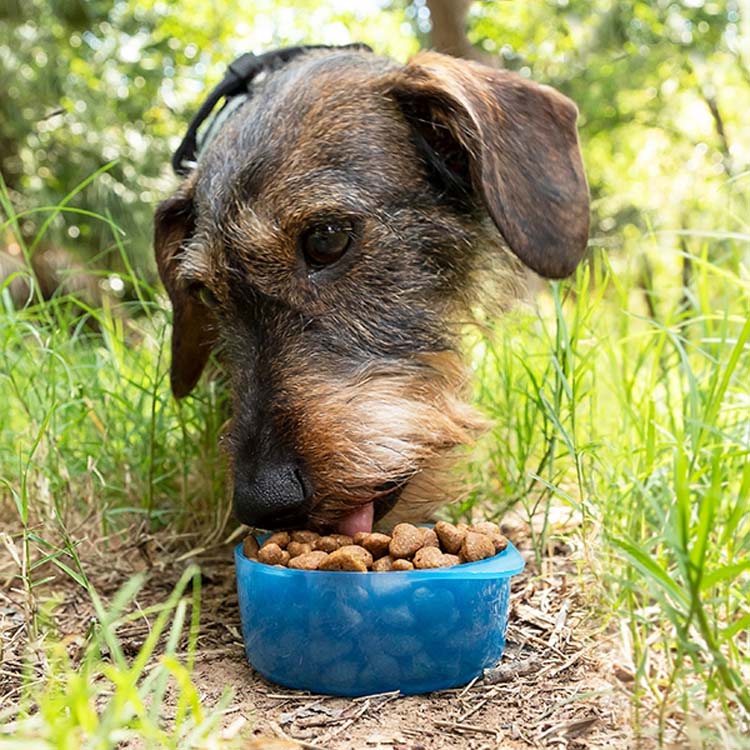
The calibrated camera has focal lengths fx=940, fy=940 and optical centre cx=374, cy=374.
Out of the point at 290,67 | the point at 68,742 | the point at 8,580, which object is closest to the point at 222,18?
the point at 290,67

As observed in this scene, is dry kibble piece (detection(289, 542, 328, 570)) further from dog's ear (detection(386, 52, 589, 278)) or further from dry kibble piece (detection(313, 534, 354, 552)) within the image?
dog's ear (detection(386, 52, 589, 278))

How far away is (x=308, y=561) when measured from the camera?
1932mm

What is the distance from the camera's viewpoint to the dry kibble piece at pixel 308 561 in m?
1.93

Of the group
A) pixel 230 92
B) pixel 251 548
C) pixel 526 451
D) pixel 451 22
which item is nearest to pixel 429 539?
pixel 251 548

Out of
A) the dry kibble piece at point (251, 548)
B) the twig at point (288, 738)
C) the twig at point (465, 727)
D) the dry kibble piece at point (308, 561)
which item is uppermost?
the dry kibble piece at point (308, 561)

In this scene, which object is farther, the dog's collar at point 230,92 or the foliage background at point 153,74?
the foliage background at point 153,74

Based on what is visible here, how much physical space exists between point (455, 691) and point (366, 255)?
3.43ft

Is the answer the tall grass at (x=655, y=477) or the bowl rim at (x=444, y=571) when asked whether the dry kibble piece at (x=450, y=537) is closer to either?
the bowl rim at (x=444, y=571)

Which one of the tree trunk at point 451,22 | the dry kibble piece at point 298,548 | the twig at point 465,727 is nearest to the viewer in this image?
the twig at point 465,727

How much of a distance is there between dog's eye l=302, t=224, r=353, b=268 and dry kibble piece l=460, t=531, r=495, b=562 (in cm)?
76

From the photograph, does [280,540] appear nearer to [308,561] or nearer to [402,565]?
[308,561]

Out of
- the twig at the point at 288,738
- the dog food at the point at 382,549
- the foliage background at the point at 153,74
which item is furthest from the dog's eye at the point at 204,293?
the foliage background at the point at 153,74

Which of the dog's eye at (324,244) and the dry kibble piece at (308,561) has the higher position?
the dog's eye at (324,244)

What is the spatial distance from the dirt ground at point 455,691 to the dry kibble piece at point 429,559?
0.27 meters
